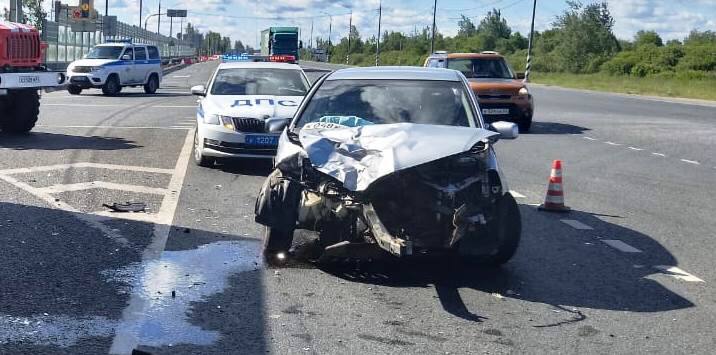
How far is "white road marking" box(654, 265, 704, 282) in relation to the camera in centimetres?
755

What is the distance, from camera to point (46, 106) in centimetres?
2577

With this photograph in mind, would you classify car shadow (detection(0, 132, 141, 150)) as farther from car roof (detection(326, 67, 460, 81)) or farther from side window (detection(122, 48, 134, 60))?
side window (detection(122, 48, 134, 60))

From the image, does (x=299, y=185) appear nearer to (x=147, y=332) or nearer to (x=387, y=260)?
(x=387, y=260)

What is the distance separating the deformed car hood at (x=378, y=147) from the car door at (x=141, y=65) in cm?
2893

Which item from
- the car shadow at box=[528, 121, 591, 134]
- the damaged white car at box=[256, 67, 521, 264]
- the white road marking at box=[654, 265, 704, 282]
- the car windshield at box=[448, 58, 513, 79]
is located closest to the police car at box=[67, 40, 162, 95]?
the car windshield at box=[448, 58, 513, 79]

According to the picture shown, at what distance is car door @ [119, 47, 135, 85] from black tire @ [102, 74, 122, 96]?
0.23 metres

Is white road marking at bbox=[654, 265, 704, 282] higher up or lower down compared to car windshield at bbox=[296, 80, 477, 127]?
lower down

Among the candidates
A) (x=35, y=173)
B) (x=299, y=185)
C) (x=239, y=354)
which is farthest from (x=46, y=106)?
(x=239, y=354)

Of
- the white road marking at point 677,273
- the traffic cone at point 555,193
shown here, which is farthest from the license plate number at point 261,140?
the white road marking at point 677,273

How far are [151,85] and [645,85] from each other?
39445 mm

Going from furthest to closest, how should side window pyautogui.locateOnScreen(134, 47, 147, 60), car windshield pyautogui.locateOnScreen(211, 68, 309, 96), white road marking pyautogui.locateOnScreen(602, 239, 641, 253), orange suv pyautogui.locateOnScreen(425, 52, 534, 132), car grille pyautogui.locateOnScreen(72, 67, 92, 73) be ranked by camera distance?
side window pyautogui.locateOnScreen(134, 47, 147, 60) → car grille pyautogui.locateOnScreen(72, 67, 92, 73) → orange suv pyautogui.locateOnScreen(425, 52, 534, 132) → car windshield pyautogui.locateOnScreen(211, 68, 309, 96) → white road marking pyautogui.locateOnScreen(602, 239, 641, 253)

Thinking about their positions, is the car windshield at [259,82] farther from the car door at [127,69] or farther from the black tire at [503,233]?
the car door at [127,69]

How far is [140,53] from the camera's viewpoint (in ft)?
117

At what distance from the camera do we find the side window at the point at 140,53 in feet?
116
